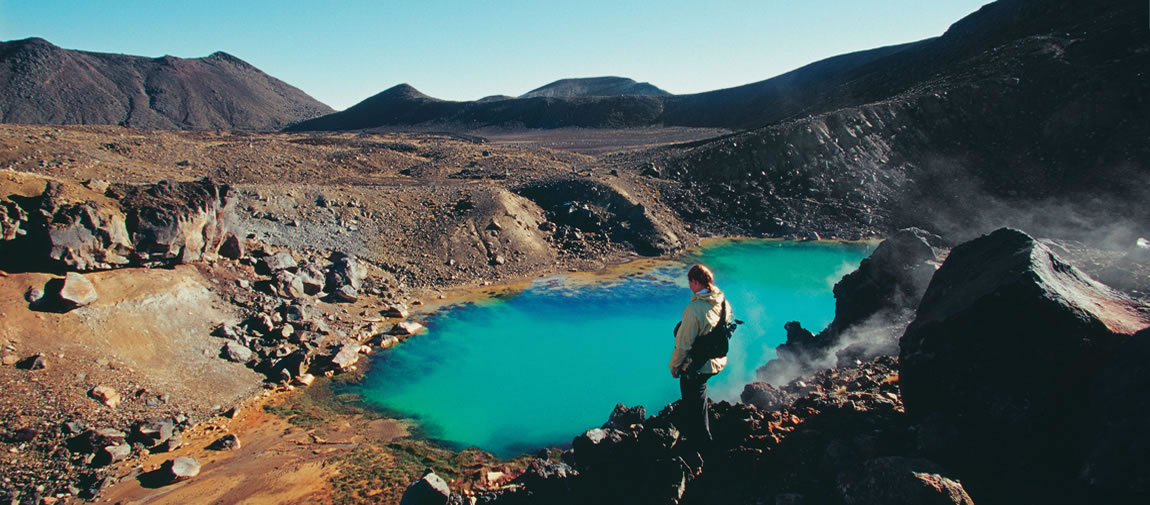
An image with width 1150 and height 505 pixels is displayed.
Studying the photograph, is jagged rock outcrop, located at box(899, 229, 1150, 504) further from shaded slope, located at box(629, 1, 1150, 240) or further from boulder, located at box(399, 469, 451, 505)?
shaded slope, located at box(629, 1, 1150, 240)

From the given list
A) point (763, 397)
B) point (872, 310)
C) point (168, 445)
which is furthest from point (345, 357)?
point (872, 310)

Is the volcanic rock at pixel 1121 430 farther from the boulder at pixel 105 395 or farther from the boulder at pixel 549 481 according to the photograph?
the boulder at pixel 105 395

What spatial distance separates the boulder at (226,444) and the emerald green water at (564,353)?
8.44 ft

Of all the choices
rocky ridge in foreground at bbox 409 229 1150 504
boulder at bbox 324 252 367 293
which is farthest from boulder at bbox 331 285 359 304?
rocky ridge in foreground at bbox 409 229 1150 504

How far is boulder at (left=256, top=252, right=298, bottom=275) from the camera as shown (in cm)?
1512

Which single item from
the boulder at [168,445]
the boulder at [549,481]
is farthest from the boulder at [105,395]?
the boulder at [549,481]

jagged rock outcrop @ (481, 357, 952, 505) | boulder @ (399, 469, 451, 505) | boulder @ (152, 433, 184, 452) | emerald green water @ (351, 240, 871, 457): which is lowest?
emerald green water @ (351, 240, 871, 457)

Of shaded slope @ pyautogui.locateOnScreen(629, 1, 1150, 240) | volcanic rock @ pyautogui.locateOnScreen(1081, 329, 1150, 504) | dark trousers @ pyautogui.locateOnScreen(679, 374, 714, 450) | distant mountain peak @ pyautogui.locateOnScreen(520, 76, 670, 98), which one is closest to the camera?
volcanic rock @ pyautogui.locateOnScreen(1081, 329, 1150, 504)

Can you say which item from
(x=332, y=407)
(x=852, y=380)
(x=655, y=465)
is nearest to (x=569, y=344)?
(x=332, y=407)

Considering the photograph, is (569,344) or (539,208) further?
(539,208)

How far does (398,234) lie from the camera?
20.8 m

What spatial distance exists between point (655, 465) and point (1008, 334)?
3283mm

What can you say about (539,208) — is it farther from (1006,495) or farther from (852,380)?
(1006,495)

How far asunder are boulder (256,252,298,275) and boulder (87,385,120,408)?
5.87m
